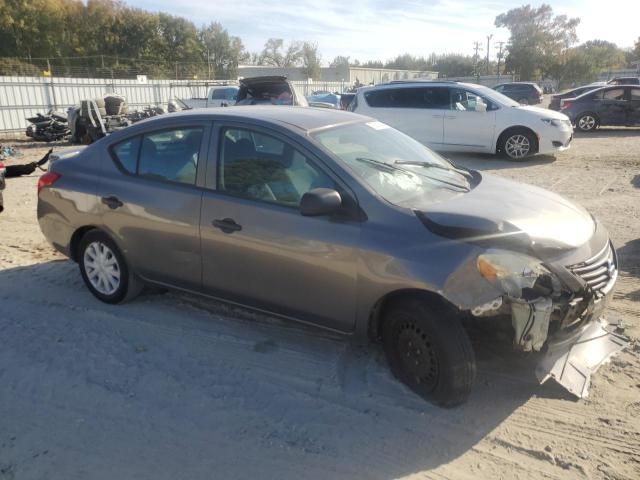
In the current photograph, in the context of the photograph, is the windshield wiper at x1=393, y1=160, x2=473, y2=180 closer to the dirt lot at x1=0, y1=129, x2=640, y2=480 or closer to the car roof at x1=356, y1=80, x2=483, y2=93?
the dirt lot at x1=0, y1=129, x2=640, y2=480

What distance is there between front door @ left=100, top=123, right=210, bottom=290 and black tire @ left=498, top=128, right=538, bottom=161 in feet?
30.5

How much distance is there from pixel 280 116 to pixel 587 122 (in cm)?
1702

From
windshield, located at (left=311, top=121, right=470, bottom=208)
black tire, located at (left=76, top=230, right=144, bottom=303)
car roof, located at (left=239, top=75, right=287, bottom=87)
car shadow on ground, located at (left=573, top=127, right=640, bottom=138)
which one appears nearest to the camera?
windshield, located at (left=311, top=121, right=470, bottom=208)

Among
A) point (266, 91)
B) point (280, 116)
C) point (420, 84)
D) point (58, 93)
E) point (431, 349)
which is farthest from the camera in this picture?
point (58, 93)

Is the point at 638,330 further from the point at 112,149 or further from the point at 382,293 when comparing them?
the point at 112,149

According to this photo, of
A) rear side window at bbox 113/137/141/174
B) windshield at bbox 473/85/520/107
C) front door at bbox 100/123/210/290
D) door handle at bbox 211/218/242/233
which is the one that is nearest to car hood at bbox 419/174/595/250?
door handle at bbox 211/218/242/233

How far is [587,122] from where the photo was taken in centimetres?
1781

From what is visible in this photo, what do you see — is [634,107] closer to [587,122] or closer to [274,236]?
[587,122]

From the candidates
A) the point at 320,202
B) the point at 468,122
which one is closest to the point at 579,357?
the point at 320,202

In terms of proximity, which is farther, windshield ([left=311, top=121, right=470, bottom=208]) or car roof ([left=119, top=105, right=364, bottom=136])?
car roof ([left=119, top=105, right=364, bottom=136])

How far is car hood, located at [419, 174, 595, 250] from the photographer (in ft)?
9.74

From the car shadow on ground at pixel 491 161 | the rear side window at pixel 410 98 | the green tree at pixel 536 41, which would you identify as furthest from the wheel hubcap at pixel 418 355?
the green tree at pixel 536 41

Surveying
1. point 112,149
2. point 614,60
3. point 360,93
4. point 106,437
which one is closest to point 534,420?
point 106,437

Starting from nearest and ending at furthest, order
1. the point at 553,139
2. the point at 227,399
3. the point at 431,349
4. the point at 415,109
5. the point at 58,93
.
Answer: the point at 431,349 → the point at 227,399 → the point at 553,139 → the point at 415,109 → the point at 58,93
